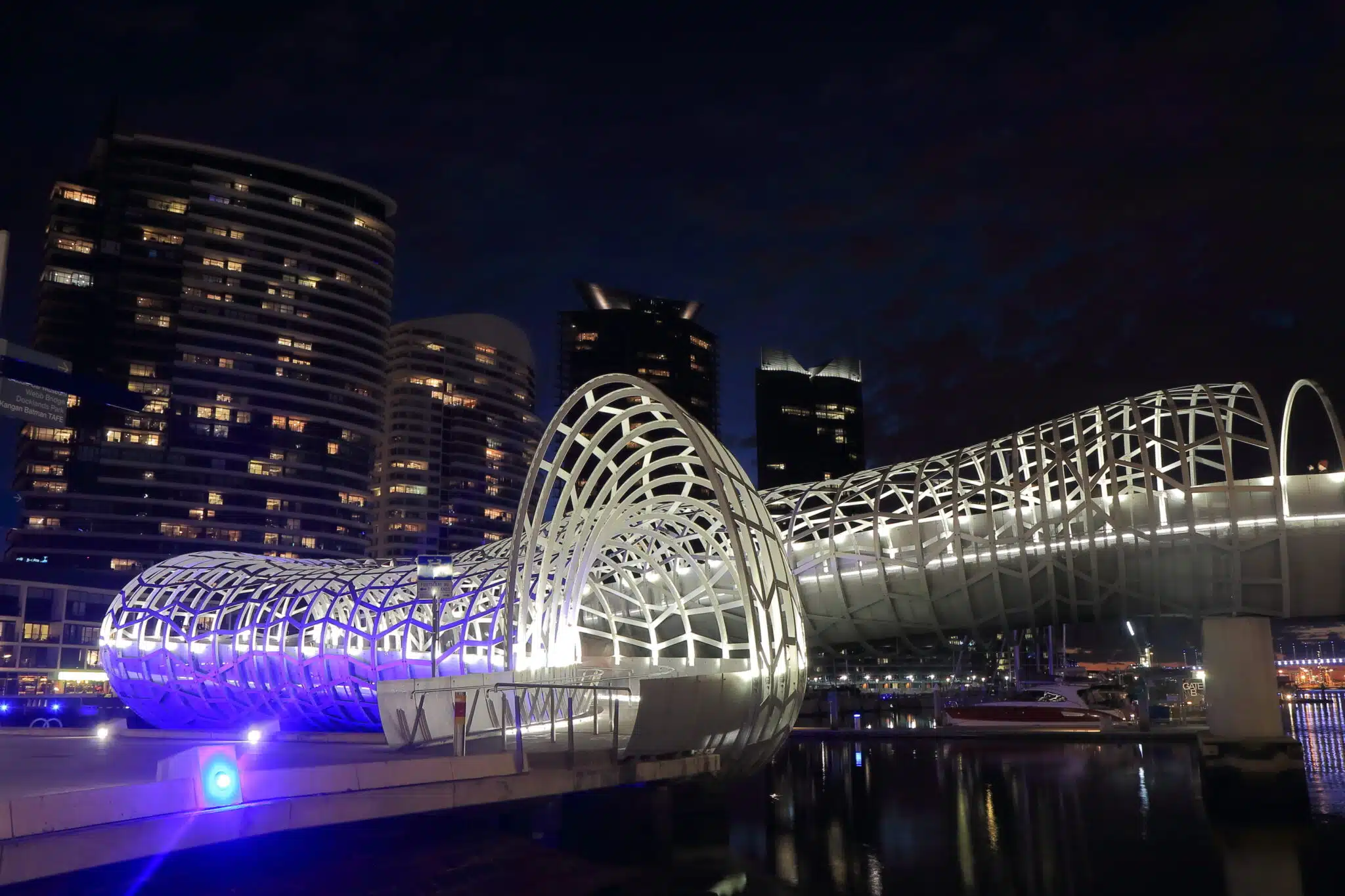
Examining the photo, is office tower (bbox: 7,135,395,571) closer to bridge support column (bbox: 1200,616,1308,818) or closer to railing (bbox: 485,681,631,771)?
railing (bbox: 485,681,631,771)

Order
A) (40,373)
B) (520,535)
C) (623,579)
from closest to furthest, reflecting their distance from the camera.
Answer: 1. (40,373)
2. (520,535)
3. (623,579)

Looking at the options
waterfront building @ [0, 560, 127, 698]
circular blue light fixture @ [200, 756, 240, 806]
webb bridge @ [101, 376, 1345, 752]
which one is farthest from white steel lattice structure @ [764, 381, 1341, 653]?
waterfront building @ [0, 560, 127, 698]

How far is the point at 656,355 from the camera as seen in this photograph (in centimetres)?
18900

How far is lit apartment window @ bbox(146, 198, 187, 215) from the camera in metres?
130

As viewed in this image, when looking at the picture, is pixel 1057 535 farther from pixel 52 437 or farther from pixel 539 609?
pixel 52 437

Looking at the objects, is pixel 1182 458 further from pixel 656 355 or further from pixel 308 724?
pixel 656 355

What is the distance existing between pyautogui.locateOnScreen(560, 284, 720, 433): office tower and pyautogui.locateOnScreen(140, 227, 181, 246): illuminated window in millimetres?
69024

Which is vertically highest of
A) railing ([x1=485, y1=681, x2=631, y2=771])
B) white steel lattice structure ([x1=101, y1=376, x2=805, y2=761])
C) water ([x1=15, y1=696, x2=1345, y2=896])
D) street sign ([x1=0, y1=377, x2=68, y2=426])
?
street sign ([x1=0, y1=377, x2=68, y2=426])

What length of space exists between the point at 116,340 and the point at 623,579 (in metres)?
105

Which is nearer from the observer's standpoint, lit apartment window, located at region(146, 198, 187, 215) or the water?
the water

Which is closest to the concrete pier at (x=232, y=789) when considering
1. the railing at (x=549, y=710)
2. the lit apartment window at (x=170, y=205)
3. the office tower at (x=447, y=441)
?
the railing at (x=549, y=710)

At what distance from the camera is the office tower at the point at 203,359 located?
120 metres

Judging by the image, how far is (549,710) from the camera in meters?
22.3

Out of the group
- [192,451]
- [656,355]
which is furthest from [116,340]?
[656,355]
